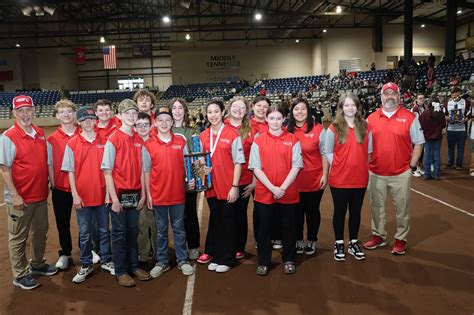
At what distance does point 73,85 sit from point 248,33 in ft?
64.2

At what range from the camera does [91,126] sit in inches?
160

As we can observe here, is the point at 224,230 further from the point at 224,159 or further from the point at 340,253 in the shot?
the point at 340,253

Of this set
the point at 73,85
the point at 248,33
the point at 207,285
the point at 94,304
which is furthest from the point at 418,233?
the point at 73,85

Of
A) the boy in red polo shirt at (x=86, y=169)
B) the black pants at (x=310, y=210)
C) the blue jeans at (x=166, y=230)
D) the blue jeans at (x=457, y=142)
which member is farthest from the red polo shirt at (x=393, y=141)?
the blue jeans at (x=457, y=142)

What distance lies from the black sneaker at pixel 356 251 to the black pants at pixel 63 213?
345 cm

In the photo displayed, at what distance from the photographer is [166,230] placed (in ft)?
13.9

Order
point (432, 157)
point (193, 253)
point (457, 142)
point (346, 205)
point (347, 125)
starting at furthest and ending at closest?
1. point (457, 142)
2. point (432, 157)
3. point (193, 253)
4. point (346, 205)
5. point (347, 125)

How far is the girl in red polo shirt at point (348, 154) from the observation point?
14.1 feet

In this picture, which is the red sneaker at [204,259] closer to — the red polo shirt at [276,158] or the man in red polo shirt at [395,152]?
the red polo shirt at [276,158]

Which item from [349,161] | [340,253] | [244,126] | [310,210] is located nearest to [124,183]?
[244,126]

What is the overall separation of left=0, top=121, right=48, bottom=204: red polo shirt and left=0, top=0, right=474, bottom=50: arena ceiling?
71.3ft

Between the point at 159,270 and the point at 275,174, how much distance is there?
1711 mm

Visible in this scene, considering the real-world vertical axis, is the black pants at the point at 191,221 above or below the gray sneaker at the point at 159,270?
above

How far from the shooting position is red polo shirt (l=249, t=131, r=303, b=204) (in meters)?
4.01
